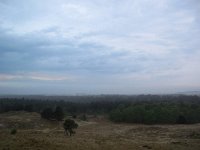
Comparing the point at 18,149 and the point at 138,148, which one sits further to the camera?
the point at 138,148

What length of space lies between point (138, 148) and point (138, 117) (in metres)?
46.6

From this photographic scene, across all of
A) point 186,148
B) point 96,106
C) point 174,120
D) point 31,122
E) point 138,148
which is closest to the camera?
point 138,148

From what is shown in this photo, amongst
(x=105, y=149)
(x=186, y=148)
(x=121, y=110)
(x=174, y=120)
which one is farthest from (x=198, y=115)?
(x=105, y=149)

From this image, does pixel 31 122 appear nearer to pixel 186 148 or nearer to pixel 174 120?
pixel 174 120

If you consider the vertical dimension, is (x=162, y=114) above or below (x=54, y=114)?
below

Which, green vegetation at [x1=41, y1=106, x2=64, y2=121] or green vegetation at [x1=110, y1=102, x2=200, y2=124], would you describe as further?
green vegetation at [x1=110, y1=102, x2=200, y2=124]

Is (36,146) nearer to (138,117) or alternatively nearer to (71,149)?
(71,149)

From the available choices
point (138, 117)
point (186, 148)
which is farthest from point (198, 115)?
point (186, 148)

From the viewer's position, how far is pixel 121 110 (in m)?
72.0

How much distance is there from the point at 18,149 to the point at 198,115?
54.4 m

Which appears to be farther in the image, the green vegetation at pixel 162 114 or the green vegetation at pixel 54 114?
the green vegetation at pixel 162 114

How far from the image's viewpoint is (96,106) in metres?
102

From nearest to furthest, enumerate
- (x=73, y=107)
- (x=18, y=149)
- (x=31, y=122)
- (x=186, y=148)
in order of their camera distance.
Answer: (x=18, y=149) < (x=186, y=148) < (x=31, y=122) < (x=73, y=107)

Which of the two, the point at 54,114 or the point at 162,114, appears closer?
the point at 54,114
